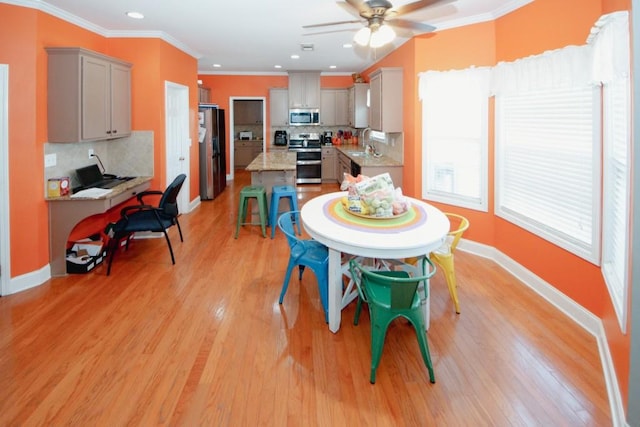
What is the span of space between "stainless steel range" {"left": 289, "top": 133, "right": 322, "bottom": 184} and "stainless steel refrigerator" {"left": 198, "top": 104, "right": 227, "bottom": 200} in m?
1.89

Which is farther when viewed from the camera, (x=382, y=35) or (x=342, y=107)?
(x=342, y=107)

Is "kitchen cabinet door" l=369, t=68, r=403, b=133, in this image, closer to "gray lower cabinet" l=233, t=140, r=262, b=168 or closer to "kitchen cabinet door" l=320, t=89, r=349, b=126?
"kitchen cabinet door" l=320, t=89, r=349, b=126

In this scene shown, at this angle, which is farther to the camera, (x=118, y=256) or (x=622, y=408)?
(x=118, y=256)

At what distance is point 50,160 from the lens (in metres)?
4.11

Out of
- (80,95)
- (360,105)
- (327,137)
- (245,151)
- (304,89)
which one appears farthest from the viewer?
(245,151)

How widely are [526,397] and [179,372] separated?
195cm

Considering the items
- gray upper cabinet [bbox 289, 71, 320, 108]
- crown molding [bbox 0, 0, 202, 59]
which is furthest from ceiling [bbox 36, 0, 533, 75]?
gray upper cabinet [bbox 289, 71, 320, 108]

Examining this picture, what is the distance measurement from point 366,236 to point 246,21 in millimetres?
3360

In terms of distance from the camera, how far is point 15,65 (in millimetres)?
3666

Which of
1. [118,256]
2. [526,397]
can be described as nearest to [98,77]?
[118,256]

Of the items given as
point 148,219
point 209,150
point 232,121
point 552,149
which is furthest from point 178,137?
point 552,149

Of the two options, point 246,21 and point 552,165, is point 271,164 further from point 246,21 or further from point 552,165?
point 552,165

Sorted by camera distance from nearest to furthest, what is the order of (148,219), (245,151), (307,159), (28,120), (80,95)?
(28,120)
(80,95)
(148,219)
(307,159)
(245,151)

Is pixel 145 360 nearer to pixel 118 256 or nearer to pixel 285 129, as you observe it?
pixel 118 256
